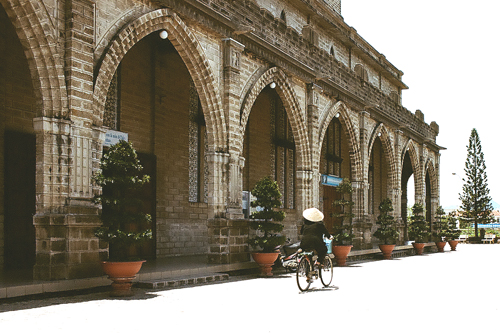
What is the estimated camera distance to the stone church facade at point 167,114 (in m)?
9.12

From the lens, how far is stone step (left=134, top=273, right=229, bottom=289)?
1007cm

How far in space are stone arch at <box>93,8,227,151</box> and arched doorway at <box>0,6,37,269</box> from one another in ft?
9.10

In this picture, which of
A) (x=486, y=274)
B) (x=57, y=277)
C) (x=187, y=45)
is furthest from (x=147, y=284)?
(x=486, y=274)

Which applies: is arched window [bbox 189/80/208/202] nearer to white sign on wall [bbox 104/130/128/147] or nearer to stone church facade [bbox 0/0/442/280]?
stone church facade [bbox 0/0/442/280]

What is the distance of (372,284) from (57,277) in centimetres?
578

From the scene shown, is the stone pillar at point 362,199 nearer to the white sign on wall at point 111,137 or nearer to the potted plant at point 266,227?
the potted plant at point 266,227

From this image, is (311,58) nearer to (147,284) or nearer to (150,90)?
(150,90)

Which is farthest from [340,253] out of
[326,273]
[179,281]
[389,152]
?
[389,152]

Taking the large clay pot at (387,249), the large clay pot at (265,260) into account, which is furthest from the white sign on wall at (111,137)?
the large clay pot at (387,249)

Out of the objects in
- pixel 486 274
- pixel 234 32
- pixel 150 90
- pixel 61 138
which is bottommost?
pixel 486 274

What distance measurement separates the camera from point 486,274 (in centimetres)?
1386

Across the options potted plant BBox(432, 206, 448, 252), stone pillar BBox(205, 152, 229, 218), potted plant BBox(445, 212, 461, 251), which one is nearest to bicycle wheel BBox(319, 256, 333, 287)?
stone pillar BBox(205, 152, 229, 218)

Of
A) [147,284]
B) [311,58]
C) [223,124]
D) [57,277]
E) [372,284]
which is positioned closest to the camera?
[57,277]

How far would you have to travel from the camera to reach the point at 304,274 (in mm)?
9883
